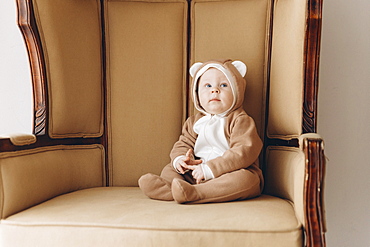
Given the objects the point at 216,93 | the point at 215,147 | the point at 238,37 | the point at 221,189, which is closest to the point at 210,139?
the point at 215,147

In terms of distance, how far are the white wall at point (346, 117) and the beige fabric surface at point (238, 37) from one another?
0.32 metres

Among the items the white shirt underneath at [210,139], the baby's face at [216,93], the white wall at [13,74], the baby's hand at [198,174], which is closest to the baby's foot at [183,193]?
the baby's hand at [198,174]

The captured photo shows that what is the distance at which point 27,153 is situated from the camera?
4.03 feet

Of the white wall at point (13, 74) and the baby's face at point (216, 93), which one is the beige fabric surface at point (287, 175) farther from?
the white wall at point (13, 74)

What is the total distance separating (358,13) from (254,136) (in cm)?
73

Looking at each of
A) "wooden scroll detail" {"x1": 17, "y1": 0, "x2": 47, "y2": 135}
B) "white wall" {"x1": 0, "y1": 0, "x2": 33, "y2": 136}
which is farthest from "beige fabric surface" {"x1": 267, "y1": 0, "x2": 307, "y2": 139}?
"white wall" {"x1": 0, "y1": 0, "x2": 33, "y2": 136}

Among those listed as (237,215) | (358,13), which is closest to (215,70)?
(237,215)

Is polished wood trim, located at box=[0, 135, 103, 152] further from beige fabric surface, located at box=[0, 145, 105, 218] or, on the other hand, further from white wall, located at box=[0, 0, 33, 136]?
white wall, located at box=[0, 0, 33, 136]

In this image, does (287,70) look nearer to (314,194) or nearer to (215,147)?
(215,147)

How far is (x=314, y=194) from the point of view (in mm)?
→ 1003

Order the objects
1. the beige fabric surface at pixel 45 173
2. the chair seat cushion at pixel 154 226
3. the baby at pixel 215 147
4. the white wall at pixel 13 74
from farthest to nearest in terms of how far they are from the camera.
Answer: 1. the white wall at pixel 13 74
2. the baby at pixel 215 147
3. the beige fabric surface at pixel 45 173
4. the chair seat cushion at pixel 154 226

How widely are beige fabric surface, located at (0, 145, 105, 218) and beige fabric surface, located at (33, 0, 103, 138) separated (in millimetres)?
72

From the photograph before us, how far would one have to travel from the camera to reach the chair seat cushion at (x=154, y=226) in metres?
0.98

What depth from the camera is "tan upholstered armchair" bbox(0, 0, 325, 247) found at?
39.7 inches
